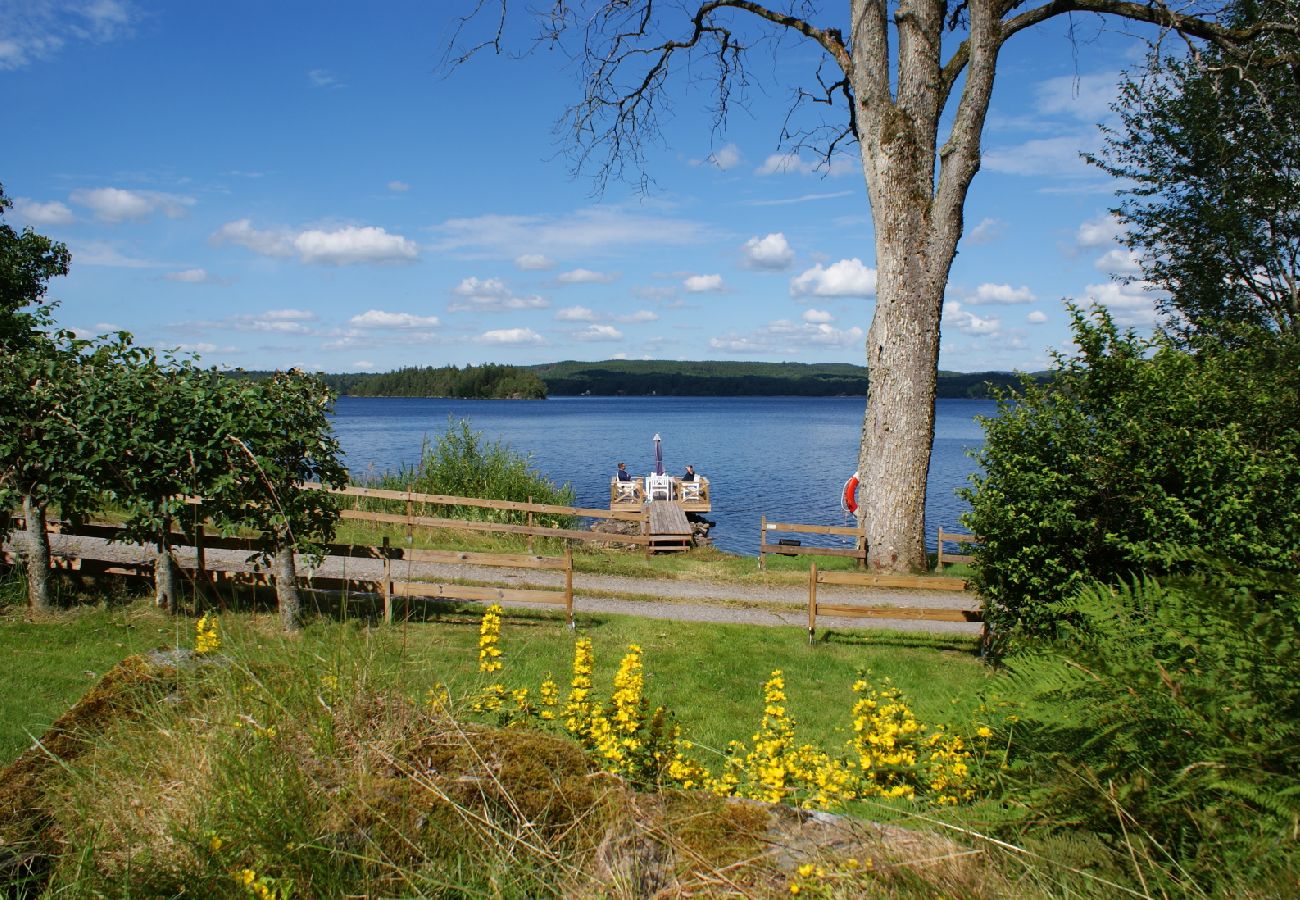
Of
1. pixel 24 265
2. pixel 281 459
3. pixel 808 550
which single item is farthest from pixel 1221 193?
pixel 24 265

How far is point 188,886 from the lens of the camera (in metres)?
2.54

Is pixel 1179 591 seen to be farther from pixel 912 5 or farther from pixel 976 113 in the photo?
pixel 912 5

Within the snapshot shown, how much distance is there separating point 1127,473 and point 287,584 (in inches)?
342

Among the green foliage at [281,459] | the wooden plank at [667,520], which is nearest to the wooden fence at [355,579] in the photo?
the green foliage at [281,459]

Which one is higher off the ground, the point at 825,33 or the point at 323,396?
the point at 825,33

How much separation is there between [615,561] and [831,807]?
1447cm

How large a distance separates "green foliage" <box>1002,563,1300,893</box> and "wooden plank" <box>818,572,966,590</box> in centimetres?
798

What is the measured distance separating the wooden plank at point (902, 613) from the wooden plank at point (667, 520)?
12.4 m

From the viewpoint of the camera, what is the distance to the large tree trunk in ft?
31.0

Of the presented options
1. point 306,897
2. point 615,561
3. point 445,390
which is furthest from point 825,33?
point 445,390

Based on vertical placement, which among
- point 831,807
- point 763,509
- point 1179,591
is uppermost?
point 1179,591

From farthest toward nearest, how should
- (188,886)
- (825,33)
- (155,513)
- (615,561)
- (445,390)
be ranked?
(445,390) < (615,561) < (825,33) < (155,513) < (188,886)

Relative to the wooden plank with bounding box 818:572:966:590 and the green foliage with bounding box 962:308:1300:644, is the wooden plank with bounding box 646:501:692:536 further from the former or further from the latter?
the green foliage with bounding box 962:308:1300:644

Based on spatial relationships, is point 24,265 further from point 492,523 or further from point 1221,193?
point 1221,193
